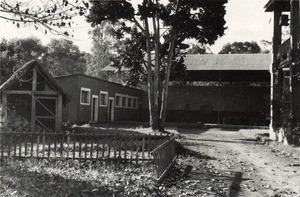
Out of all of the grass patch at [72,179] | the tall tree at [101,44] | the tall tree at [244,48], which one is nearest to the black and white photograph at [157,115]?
the grass patch at [72,179]

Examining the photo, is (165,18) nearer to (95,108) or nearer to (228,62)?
(95,108)

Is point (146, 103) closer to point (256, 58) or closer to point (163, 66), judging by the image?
point (256, 58)

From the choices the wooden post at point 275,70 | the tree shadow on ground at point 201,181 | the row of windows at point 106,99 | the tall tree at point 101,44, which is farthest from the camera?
the tall tree at point 101,44

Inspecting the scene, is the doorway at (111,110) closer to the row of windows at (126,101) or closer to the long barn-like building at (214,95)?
the long barn-like building at (214,95)

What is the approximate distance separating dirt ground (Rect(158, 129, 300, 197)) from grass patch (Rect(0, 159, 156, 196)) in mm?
659

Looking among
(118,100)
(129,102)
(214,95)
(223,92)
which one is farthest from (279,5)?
(129,102)

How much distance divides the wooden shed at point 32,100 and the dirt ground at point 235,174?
8.77 m

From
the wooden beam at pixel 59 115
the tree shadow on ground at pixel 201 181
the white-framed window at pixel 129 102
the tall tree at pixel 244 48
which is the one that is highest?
the tall tree at pixel 244 48

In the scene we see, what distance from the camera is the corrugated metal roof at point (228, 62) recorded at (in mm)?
36959

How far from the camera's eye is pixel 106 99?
32594 mm

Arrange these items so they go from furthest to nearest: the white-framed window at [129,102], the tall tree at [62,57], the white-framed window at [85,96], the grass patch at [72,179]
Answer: the tall tree at [62,57]
the white-framed window at [129,102]
the white-framed window at [85,96]
the grass patch at [72,179]

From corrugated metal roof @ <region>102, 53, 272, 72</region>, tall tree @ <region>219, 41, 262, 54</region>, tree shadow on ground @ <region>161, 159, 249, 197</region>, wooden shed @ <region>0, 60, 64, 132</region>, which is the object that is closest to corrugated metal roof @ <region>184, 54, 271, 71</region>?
corrugated metal roof @ <region>102, 53, 272, 72</region>

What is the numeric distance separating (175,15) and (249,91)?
1848cm

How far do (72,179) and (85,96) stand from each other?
810 inches
